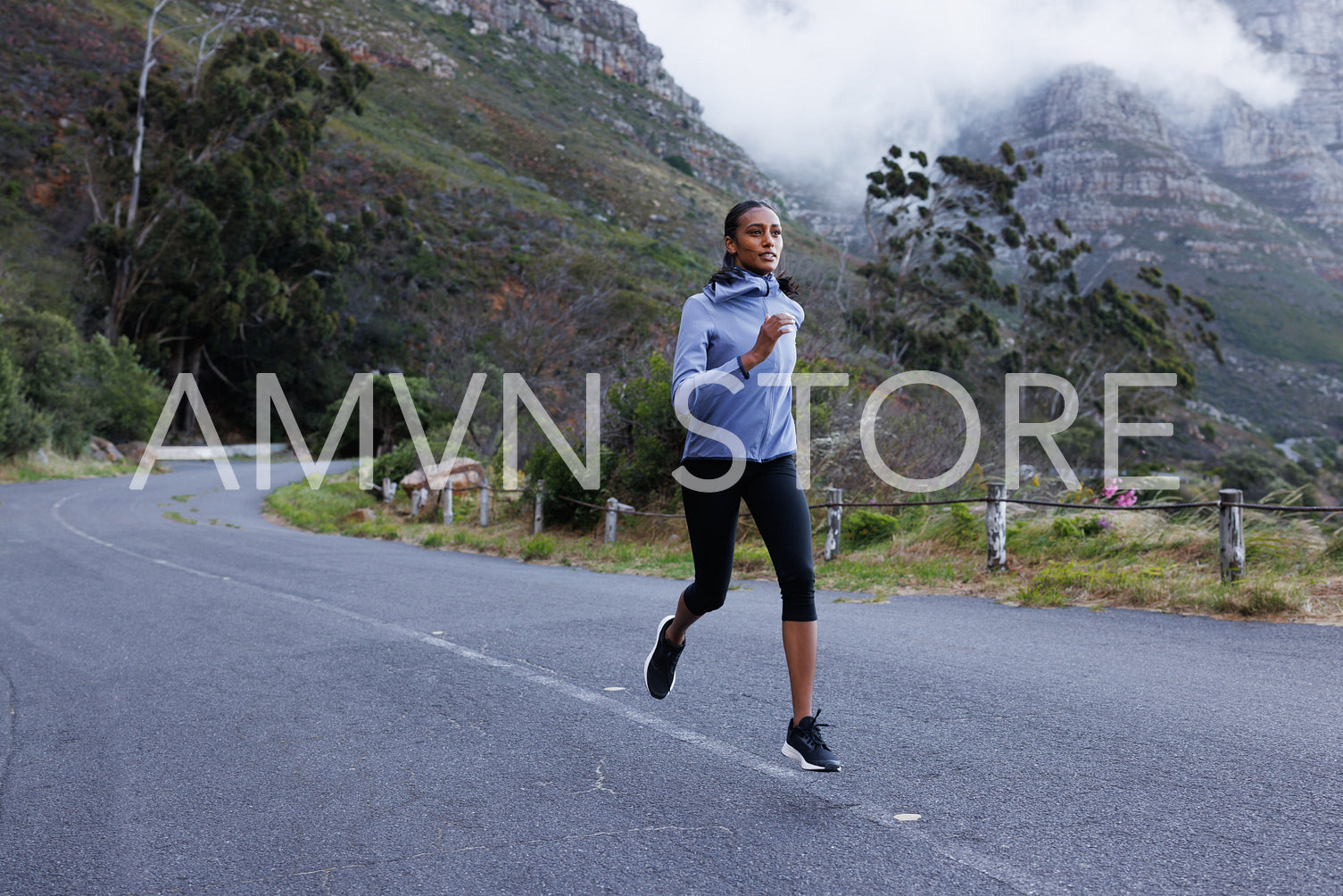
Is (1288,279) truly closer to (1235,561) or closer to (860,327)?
(860,327)

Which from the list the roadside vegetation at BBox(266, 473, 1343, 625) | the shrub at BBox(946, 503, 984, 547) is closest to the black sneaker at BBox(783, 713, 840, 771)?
the roadside vegetation at BBox(266, 473, 1343, 625)

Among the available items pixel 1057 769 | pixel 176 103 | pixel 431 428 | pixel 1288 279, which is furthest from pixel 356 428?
pixel 1288 279

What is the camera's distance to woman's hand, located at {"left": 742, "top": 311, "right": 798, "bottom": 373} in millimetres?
3086

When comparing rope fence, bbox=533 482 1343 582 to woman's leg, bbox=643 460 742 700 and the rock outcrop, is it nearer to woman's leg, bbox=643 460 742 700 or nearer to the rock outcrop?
woman's leg, bbox=643 460 742 700

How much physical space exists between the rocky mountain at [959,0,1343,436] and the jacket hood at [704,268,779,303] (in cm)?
4492

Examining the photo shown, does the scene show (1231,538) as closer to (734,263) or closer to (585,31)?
(734,263)

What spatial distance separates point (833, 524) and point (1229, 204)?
100809 mm

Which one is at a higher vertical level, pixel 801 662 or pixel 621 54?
pixel 621 54

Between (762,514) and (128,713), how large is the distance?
10.8 ft

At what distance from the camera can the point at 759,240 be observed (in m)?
3.52

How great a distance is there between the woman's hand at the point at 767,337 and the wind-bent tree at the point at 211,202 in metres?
40.5

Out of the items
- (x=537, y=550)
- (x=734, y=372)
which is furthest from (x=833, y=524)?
(x=734, y=372)

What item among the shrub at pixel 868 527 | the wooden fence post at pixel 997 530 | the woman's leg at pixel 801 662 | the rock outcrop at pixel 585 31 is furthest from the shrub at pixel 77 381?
the rock outcrop at pixel 585 31

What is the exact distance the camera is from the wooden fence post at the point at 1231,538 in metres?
7.63
